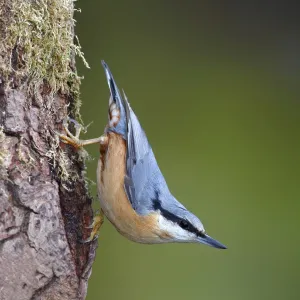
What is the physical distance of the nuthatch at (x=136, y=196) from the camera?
2.71m

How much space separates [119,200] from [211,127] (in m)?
2.00

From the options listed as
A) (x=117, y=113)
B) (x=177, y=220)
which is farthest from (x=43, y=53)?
(x=177, y=220)

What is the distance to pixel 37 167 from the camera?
2.27 meters

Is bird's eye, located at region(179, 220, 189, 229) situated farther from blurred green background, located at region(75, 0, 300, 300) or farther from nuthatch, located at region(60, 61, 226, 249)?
blurred green background, located at region(75, 0, 300, 300)

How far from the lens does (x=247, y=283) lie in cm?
443

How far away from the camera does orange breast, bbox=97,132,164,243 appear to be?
2.71 meters

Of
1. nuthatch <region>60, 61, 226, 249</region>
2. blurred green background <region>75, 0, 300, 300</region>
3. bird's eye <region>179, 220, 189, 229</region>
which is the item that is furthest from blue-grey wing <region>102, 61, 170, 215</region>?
blurred green background <region>75, 0, 300, 300</region>

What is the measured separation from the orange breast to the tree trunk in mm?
272

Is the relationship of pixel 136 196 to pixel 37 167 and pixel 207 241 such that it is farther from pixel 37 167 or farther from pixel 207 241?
pixel 37 167

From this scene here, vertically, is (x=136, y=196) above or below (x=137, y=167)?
below

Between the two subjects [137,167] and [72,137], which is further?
[137,167]

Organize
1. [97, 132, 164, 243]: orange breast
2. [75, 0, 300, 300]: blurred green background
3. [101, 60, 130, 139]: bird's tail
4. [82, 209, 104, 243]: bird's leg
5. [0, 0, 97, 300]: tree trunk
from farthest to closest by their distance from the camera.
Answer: [75, 0, 300, 300]: blurred green background
[101, 60, 130, 139]: bird's tail
[97, 132, 164, 243]: orange breast
[82, 209, 104, 243]: bird's leg
[0, 0, 97, 300]: tree trunk

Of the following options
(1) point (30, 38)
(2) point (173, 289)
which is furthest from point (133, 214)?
(2) point (173, 289)

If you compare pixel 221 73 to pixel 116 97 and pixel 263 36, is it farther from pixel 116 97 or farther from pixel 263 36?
pixel 116 97
